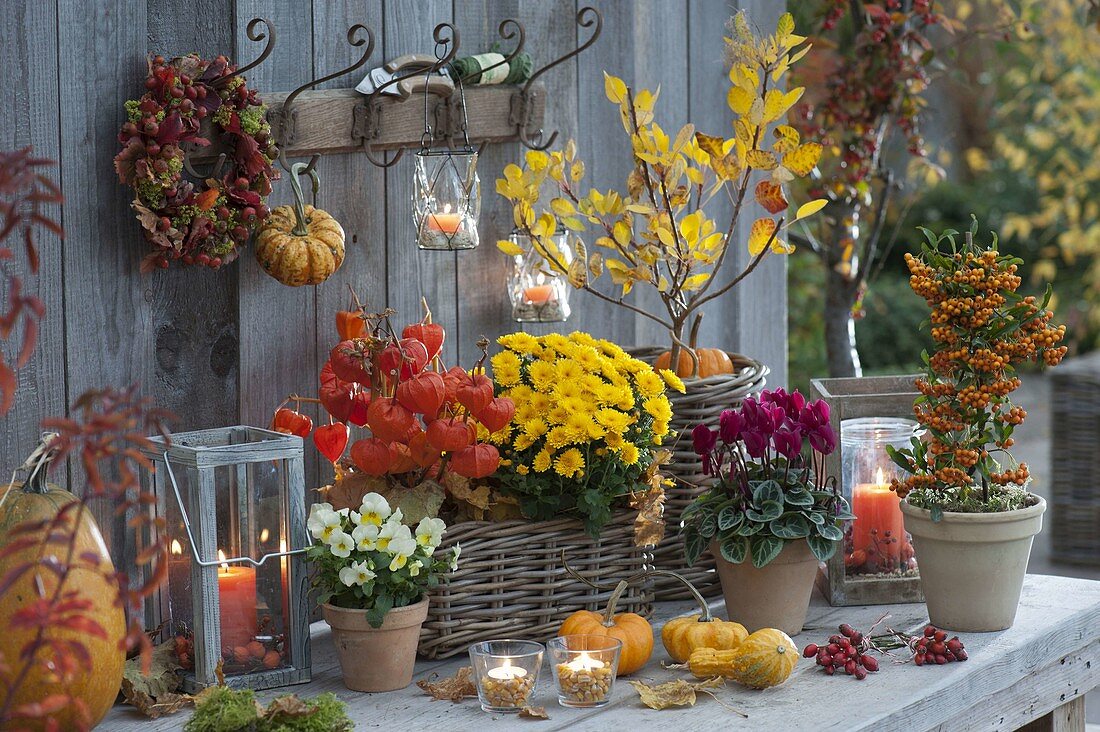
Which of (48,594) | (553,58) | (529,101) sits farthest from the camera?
(553,58)

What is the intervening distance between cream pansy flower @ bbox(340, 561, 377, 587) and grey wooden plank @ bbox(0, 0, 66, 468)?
14.1 inches

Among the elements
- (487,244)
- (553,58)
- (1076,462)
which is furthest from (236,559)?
(1076,462)

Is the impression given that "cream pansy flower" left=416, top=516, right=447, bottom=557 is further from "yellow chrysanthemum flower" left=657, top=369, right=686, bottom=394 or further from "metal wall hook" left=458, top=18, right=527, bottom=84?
"metal wall hook" left=458, top=18, right=527, bottom=84

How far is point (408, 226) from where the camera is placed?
75.1 inches

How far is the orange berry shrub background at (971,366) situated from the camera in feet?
5.33

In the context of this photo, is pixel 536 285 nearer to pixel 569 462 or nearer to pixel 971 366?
pixel 569 462

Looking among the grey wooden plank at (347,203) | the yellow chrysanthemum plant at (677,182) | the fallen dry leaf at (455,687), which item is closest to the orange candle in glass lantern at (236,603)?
the fallen dry leaf at (455,687)

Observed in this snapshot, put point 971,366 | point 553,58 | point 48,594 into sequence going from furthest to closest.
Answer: point 553,58, point 971,366, point 48,594

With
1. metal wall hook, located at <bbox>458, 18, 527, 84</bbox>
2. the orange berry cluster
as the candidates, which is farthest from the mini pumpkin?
the orange berry cluster

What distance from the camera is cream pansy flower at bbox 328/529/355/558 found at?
1450 millimetres

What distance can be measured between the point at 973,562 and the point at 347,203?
946mm

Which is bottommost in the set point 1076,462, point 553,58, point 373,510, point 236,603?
point 1076,462

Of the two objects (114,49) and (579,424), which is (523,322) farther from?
(114,49)

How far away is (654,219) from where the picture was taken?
185 cm
